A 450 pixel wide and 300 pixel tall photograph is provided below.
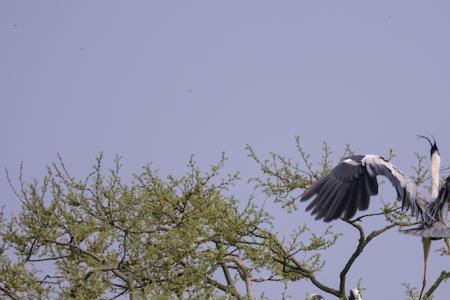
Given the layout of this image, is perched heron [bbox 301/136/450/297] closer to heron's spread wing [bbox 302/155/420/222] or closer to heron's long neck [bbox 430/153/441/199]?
heron's spread wing [bbox 302/155/420/222]

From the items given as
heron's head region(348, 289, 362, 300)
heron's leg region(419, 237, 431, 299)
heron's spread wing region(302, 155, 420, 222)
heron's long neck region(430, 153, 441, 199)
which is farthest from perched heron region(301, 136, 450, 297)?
heron's head region(348, 289, 362, 300)

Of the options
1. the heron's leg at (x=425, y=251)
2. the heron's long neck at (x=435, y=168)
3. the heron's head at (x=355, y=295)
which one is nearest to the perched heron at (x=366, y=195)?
the heron's long neck at (x=435, y=168)

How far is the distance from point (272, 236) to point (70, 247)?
113 inches

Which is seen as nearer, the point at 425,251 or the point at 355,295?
the point at 425,251

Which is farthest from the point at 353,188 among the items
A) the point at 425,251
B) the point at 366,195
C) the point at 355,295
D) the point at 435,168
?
the point at 355,295

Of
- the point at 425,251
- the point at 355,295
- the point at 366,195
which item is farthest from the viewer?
the point at 355,295

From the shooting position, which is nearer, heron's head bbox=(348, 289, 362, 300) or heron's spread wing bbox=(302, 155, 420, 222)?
heron's spread wing bbox=(302, 155, 420, 222)

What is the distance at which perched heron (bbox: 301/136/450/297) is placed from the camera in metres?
14.6

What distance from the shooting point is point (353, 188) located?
14844 millimetres

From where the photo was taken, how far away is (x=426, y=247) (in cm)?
1597

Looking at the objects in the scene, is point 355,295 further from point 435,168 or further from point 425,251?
point 435,168

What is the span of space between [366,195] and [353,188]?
0.60ft

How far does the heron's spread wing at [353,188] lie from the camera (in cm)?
1460

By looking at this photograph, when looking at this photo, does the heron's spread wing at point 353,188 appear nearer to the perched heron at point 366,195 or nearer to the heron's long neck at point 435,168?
the perched heron at point 366,195
